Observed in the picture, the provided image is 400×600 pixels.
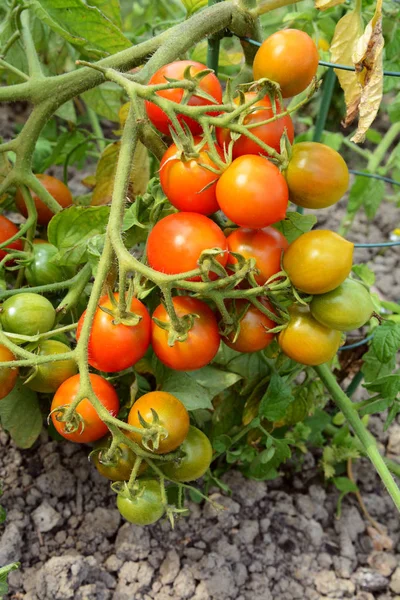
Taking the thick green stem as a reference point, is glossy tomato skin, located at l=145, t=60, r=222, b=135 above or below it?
above

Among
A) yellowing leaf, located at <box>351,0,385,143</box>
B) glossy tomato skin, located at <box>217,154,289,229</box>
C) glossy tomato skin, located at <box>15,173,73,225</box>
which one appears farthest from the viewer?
glossy tomato skin, located at <box>15,173,73,225</box>

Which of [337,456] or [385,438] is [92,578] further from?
[385,438]

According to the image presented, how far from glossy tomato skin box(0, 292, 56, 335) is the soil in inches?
19.3

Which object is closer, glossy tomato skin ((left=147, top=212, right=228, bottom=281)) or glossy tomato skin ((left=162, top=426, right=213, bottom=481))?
glossy tomato skin ((left=147, top=212, right=228, bottom=281))

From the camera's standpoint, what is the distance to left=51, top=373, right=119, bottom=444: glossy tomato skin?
3.14 ft

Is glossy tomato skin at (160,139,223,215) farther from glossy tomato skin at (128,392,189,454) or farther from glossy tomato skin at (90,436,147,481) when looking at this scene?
glossy tomato skin at (90,436,147,481)

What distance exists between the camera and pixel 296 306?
1028 millimetres

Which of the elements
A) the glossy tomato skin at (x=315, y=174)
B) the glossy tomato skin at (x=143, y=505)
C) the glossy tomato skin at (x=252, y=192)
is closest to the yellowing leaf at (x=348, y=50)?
the glossy tomato skin at (x=315, y=174)

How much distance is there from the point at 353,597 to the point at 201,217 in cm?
91

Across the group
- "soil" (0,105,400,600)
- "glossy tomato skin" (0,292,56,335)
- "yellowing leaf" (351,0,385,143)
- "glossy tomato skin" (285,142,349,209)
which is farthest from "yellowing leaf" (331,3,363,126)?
"soil" (0,105,400,600)

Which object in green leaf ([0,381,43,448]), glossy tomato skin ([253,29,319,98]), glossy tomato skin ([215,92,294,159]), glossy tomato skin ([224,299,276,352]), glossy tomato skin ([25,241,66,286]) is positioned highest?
glossy tomato skin ([253,29,319,98])

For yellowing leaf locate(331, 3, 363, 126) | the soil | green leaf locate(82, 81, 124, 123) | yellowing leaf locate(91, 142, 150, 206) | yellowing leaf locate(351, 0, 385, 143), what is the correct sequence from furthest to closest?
green leaf locate(82, 81, 124, 123)
yellowing leaf locate(91, 142, 150, 206)
the soil
yellowing leaf locate(331, 3, 363, 126)
yellowing leaf locate(351, 0, 385, 143)

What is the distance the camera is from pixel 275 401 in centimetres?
117

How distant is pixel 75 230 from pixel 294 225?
0.43m
